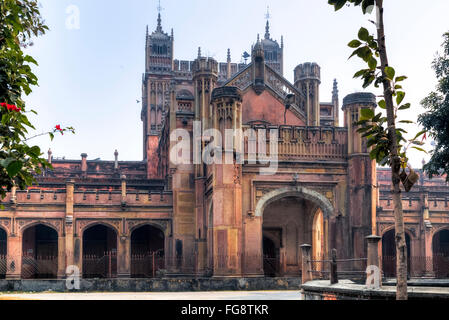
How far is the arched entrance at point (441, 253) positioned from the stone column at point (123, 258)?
55.2 ft

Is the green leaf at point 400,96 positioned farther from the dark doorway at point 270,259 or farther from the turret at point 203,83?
the dark doorway at point 270,259

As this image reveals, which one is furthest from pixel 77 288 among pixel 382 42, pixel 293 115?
pixel 382 42

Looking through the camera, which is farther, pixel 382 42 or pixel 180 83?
pixel 180 83

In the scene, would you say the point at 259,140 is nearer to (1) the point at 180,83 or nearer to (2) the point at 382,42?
(2) the point at 382,42

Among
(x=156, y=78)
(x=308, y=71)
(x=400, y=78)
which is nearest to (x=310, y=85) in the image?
(x=308, y=71)

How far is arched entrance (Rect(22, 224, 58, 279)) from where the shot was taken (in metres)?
35.7

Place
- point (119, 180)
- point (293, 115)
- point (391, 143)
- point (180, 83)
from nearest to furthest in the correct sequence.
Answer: point (391, 143)
point (293, 115)
point (119, 180)
point (180, 83)

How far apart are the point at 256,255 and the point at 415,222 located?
12661 millimetres

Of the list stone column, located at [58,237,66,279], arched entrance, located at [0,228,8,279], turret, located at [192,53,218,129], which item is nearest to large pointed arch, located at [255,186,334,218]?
turret, located at [192,53,218,129]

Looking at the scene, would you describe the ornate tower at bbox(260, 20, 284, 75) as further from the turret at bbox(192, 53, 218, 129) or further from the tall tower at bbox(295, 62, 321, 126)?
the turret at bbox(192, 53, 218, 129)

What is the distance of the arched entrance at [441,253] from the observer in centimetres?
3522

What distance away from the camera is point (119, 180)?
43812 mm

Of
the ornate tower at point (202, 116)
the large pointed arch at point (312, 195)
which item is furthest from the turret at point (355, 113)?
the ornate tower at point (202, 116)

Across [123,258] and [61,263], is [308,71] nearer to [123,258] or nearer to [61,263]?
[123,258]
